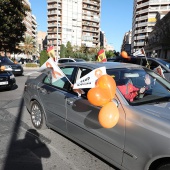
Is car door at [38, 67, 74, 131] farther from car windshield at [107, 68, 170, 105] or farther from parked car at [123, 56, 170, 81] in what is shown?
parked car at [123, 56, 170, 81]

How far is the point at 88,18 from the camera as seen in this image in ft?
252

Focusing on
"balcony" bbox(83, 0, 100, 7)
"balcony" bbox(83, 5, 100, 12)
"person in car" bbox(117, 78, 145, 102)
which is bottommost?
"person in car" bbox(117, 78, 145, 102)

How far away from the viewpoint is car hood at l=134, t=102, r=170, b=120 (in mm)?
2234

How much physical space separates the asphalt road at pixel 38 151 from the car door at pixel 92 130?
0.97 feet

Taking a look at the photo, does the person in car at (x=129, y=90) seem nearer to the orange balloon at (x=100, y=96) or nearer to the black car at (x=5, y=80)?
the orange balloon at (x=100, y=96)

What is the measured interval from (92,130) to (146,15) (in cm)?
7918

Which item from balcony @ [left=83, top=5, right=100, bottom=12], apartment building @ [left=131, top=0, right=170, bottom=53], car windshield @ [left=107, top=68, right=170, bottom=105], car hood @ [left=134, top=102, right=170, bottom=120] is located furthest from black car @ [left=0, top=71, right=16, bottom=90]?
balcony @ [left=83, top=5, right=100, bottom=12]

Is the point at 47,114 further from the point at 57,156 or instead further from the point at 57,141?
the point at 57,156

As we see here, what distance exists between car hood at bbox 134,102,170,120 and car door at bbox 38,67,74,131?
142cm

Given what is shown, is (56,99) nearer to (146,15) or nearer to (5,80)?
(5,80)

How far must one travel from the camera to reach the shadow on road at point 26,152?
2888 mm

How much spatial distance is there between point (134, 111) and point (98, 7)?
85.2 meters

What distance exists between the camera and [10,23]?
1942 centimetres

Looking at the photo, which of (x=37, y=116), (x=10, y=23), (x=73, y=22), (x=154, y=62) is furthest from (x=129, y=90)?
(x=73, y=22)
